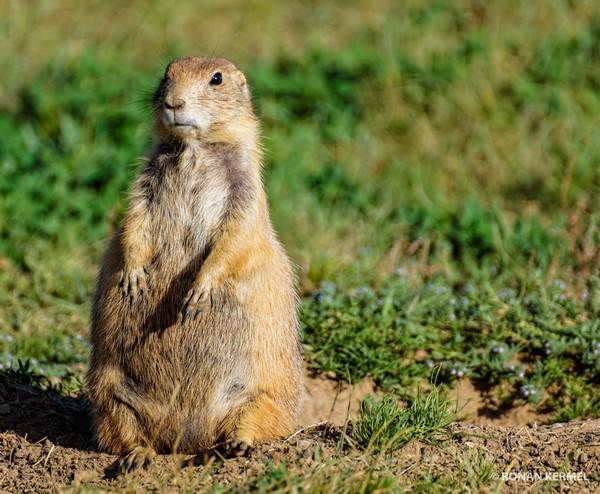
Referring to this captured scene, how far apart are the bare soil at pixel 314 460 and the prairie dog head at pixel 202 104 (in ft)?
4.86

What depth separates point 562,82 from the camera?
8477mm

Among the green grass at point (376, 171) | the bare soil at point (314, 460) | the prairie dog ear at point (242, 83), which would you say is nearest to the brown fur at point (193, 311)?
the bare soil at point (314, 460)

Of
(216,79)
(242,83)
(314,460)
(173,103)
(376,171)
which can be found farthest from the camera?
(376,171)

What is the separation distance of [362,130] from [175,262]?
14.0ft

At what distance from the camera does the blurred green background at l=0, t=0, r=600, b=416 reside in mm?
6449

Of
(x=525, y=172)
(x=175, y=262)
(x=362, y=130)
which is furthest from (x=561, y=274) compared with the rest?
(x=175, y=262)

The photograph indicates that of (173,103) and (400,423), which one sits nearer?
(400,423)

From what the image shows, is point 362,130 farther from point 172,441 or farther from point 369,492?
point 369,492

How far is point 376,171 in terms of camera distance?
8047 mm

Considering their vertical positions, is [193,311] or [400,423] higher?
[193,311]

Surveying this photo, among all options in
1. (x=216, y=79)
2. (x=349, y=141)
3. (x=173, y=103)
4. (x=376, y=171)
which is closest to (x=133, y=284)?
(x=173, y=103)

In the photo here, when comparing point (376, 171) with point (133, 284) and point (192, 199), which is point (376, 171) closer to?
point (192, 199)

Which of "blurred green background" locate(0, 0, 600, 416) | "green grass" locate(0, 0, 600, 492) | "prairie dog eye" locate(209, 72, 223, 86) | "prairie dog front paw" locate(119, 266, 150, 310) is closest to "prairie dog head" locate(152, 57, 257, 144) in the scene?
"prairie dog eye" locate(209, 72, 223, 86)

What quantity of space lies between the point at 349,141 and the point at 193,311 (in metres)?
4.30
